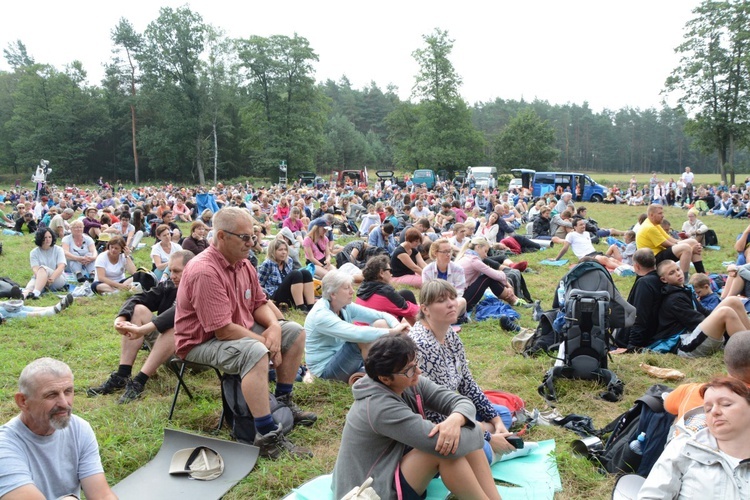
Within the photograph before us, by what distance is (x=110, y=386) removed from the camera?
4.84m

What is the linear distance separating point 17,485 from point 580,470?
315 centimetres

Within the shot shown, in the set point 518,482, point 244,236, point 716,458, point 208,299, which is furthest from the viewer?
point 244,236

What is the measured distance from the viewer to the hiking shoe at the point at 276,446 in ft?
12.4

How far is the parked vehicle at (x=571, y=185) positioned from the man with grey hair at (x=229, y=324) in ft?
92.9

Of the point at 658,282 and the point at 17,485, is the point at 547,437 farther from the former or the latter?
the point at 17,485

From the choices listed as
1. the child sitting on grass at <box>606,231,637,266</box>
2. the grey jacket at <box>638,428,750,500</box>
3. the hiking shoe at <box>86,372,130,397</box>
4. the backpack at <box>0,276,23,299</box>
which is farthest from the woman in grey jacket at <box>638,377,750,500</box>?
the child sitting on grass at <box>606,231,637,266</box>

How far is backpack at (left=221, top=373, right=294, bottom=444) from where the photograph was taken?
3.91 meters

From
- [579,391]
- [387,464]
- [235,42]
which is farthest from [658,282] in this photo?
[235,42]

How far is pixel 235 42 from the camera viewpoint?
48.9 meters

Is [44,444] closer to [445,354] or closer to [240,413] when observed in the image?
[240,413]

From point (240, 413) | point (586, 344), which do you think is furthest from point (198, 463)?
point (586, 344)

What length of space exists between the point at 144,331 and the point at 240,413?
1.36 meters

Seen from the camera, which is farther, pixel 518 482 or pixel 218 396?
Result: pixel 218 396

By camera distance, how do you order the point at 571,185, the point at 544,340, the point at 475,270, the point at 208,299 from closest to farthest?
the point at 208,299
the point at 544,340
the point at 475,270
the point at 571,185
